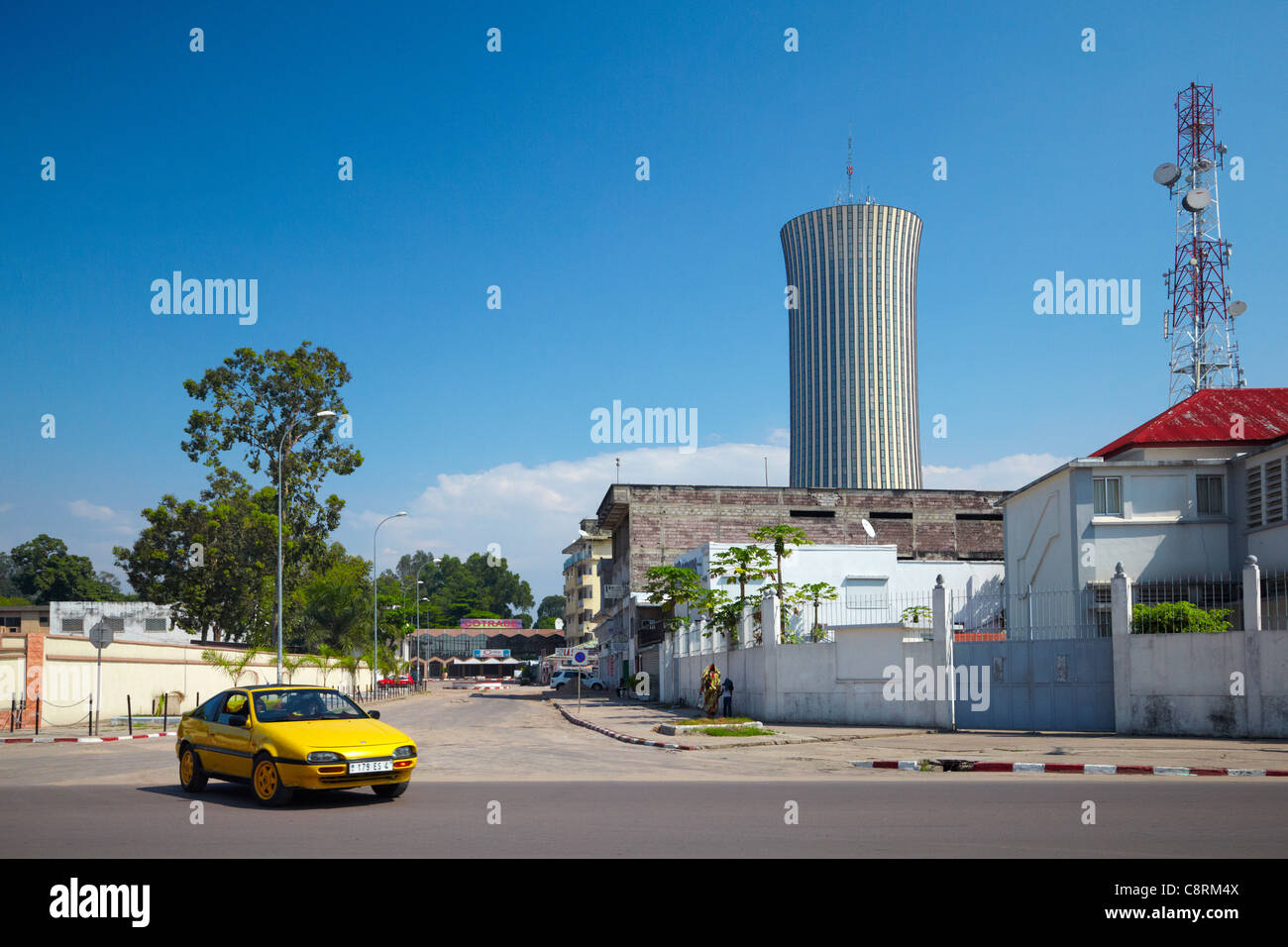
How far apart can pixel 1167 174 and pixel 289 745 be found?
131ft

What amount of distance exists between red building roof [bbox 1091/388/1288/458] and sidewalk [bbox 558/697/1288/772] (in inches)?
465

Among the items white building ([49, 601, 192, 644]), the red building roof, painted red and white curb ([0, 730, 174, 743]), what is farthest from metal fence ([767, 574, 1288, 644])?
white building ([49, 601, 192, 644])

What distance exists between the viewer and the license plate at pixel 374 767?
39.5 feet

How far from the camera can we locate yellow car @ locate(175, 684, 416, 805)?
1198 centimetres

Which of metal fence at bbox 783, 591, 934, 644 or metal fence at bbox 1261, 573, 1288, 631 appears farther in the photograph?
metal fence at bbox 783, 591, 934, 644

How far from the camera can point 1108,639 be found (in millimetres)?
22438

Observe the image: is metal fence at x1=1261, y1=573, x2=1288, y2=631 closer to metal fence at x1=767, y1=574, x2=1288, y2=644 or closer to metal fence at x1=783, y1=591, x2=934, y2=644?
metal fence at x1=767, y1=574, x2=1288, y2=644

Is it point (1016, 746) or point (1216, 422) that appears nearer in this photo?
point (1016, 746)

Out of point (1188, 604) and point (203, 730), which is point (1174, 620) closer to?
point (1188, 604)

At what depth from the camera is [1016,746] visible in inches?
781

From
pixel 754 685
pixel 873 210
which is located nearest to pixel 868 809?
pixel 754 685

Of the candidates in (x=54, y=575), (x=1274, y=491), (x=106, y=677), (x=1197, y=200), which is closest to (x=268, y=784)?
(x=1274, y=491)
